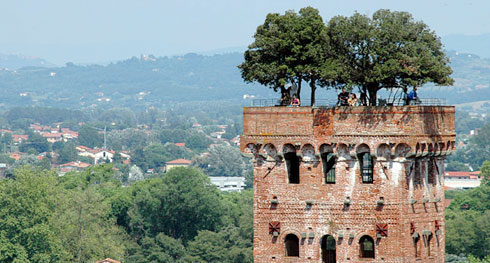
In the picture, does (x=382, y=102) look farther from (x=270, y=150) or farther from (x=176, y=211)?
(x=176, y=211)

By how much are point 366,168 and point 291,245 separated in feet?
10.2

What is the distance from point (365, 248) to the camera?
38.4 metres

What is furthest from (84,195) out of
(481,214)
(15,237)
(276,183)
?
(276,183)

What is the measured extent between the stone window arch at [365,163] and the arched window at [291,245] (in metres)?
2.63

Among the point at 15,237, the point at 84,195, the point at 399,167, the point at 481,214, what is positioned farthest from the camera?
the point at 481,214

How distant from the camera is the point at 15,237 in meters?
111

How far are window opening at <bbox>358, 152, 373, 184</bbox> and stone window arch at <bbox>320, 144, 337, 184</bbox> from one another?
79 centimetres

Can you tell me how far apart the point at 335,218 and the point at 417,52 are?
5415mm

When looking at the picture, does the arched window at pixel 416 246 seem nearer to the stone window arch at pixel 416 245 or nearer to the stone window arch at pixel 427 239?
the stone window arch at pixel 416 245

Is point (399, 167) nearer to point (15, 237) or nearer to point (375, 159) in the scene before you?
point (375, 159)

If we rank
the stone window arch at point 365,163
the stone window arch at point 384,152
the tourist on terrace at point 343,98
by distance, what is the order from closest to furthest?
the stone window arch at point 384,152 → the stone window arch at point 365,163 → the tourist on terrace at point 343,98

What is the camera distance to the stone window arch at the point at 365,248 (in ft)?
125

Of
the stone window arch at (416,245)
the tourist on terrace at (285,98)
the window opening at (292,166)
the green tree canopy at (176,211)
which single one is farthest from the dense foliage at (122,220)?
the stone window arch at (416,245)

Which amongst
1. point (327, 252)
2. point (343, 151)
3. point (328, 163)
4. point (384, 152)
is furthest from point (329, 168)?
point (327, 252)
